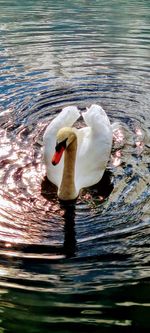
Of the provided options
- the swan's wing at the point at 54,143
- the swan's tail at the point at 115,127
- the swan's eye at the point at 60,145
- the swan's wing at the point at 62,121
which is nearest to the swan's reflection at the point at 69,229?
the swan's wing at the point at 54,143

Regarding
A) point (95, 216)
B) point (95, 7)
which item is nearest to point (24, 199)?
point (95, 216)

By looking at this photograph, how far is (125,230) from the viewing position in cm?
687

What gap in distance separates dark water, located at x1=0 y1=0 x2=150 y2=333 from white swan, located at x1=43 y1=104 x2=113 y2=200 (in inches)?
8.6

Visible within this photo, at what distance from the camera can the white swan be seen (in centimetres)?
788

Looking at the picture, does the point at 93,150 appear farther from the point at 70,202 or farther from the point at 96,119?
the point at 70,202

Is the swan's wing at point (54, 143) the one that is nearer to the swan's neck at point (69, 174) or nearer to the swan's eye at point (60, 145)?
the swan's neck at point (69, 174)

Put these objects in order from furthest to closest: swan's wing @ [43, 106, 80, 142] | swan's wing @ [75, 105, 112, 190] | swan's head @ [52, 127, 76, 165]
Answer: swan's wing @ [43, 106, 80, 142]
swan's wing @ [75, 105, 112, 190]
swan's head @ [52, 127, 76, 165]

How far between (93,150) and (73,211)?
1.43 m

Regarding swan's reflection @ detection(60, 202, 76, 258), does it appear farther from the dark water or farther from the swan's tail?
the swan's tail

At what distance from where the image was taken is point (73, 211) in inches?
303

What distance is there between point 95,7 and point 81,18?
6.18 m

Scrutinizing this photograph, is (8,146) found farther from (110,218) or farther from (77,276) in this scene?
(77,276)

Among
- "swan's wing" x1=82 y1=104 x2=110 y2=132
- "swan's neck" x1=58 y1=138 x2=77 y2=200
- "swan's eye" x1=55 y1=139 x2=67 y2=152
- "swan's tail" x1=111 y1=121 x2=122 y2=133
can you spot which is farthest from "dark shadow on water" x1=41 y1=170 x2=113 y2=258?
"swan's tail" x1=111 y1=121 x2=122 y2=133

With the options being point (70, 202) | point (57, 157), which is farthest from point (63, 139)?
point (70, 202)
